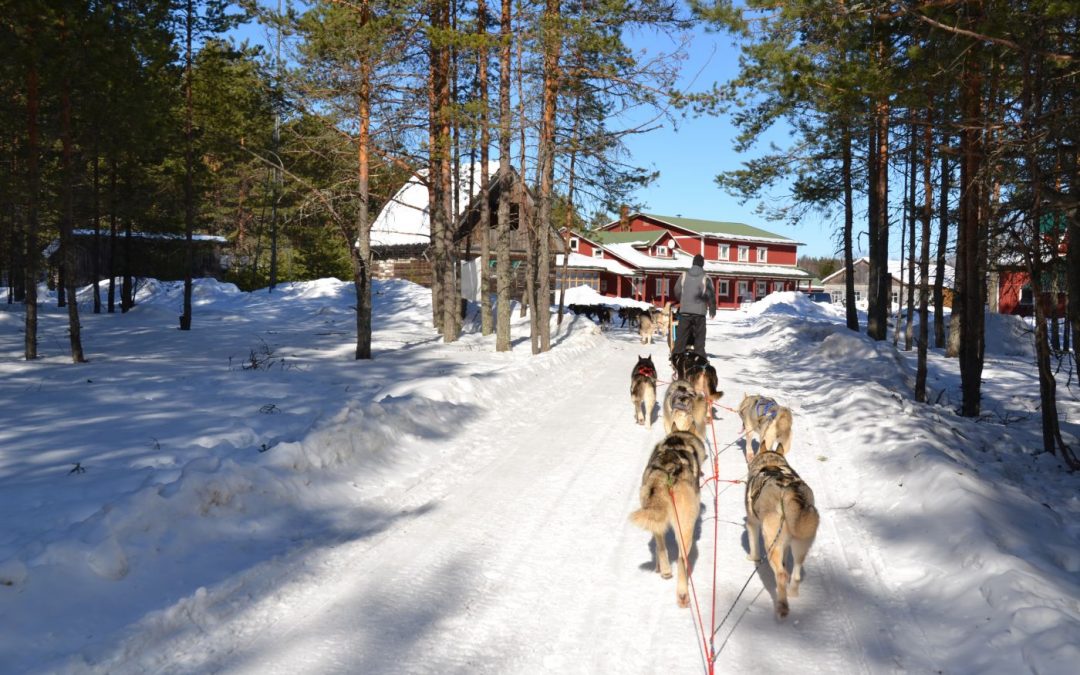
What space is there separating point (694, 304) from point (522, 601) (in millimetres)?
8873

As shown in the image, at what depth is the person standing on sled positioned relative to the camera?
12.5 metres

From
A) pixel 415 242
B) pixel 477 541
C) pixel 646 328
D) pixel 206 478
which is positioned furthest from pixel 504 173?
pixel 415 242

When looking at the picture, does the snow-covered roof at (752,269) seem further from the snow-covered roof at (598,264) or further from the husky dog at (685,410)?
the husky dog at (685,410)

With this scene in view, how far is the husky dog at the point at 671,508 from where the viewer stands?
4.53 metres

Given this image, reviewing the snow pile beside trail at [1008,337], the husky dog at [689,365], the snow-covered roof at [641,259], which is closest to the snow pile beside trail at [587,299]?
the snow-covered roof at [641,259]

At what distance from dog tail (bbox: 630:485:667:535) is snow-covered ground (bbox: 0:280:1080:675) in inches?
17.7

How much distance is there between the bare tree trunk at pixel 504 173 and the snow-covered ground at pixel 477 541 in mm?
6752

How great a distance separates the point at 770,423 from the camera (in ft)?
25.1

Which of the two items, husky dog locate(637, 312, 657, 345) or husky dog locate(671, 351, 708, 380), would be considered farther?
husky dog locate(637, 312, 657, 345)

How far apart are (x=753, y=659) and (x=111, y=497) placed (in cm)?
519

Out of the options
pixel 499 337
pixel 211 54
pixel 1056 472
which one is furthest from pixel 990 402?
pixel 211 54

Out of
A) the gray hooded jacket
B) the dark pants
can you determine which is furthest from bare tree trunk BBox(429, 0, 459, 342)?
the dark pants

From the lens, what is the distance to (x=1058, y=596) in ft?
13.8

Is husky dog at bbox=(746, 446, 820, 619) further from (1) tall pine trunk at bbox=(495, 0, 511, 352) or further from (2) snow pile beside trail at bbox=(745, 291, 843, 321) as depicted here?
(2) snow pile beside trail at bbox=(745, 291, 843, 321)
